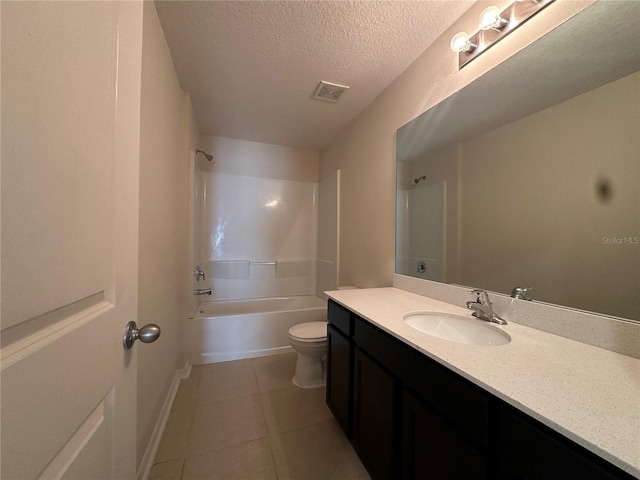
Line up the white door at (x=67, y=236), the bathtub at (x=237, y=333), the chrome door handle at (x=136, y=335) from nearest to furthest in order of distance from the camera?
the white door at (x=67, y=236)
the chrome door handle at (x=136, y=335)
the bathtub at (x=237, y=333)

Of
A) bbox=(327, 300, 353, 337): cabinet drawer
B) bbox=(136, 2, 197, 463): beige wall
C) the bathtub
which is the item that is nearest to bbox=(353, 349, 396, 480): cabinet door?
bbox=(327, 300, 353, 337): cabinet drawer

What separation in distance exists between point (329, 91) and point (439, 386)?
2.03 meters

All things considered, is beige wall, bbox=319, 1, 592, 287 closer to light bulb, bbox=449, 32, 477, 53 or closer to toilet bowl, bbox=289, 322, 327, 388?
light bulb, bbox=449, 32, 477, 53

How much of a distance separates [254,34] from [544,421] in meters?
1.99

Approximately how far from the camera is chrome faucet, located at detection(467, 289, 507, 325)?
1.01 meters

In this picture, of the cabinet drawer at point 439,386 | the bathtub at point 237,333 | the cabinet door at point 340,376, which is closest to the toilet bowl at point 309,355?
the cabinet door at point 340,376

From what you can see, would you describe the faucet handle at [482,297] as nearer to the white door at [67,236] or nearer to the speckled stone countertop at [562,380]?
the speckled stone countertop at [562,380]

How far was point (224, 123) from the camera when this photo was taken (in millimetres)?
2486

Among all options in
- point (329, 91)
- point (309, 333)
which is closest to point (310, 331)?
point (309, 333)

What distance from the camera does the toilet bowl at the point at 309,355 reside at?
1845 millimetres

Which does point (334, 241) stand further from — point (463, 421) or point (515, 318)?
point (463, 421)

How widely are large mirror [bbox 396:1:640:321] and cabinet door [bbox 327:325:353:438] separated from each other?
2.31 ft

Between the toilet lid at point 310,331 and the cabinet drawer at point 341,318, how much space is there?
0.46m

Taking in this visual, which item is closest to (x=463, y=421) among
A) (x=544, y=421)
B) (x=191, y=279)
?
(x=544, y=421)
